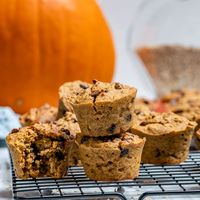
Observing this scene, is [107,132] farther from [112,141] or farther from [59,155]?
[59,155]

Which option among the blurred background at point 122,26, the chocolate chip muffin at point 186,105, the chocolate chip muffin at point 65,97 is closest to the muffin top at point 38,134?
the chocolate chip muffin at point 65,97

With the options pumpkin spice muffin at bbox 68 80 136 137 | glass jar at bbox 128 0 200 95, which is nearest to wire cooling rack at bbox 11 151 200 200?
pumpkin spice muffin at bbox 68 80 136 137

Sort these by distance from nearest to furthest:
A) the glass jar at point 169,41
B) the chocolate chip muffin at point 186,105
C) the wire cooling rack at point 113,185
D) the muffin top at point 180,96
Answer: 1. the wire cooling rack at point 113,185
2. the chocolate chip muffin at point 186,105
3. the muffin top at point 180,96
4. the glass jar at point 169,41

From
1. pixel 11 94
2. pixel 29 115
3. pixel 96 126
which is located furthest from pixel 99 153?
pixel 11 94

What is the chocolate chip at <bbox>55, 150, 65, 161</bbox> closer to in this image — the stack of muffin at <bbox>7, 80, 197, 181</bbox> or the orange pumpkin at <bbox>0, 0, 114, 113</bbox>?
the stack of muffin at <bbox>7, 80, 197, 181</bbox>

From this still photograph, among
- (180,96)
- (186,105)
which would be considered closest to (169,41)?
(180,96)

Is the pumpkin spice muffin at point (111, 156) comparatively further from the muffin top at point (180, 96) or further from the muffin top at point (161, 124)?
the muffin top at point (180, 96)

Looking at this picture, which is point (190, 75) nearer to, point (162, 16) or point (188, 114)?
point (162, 16)
